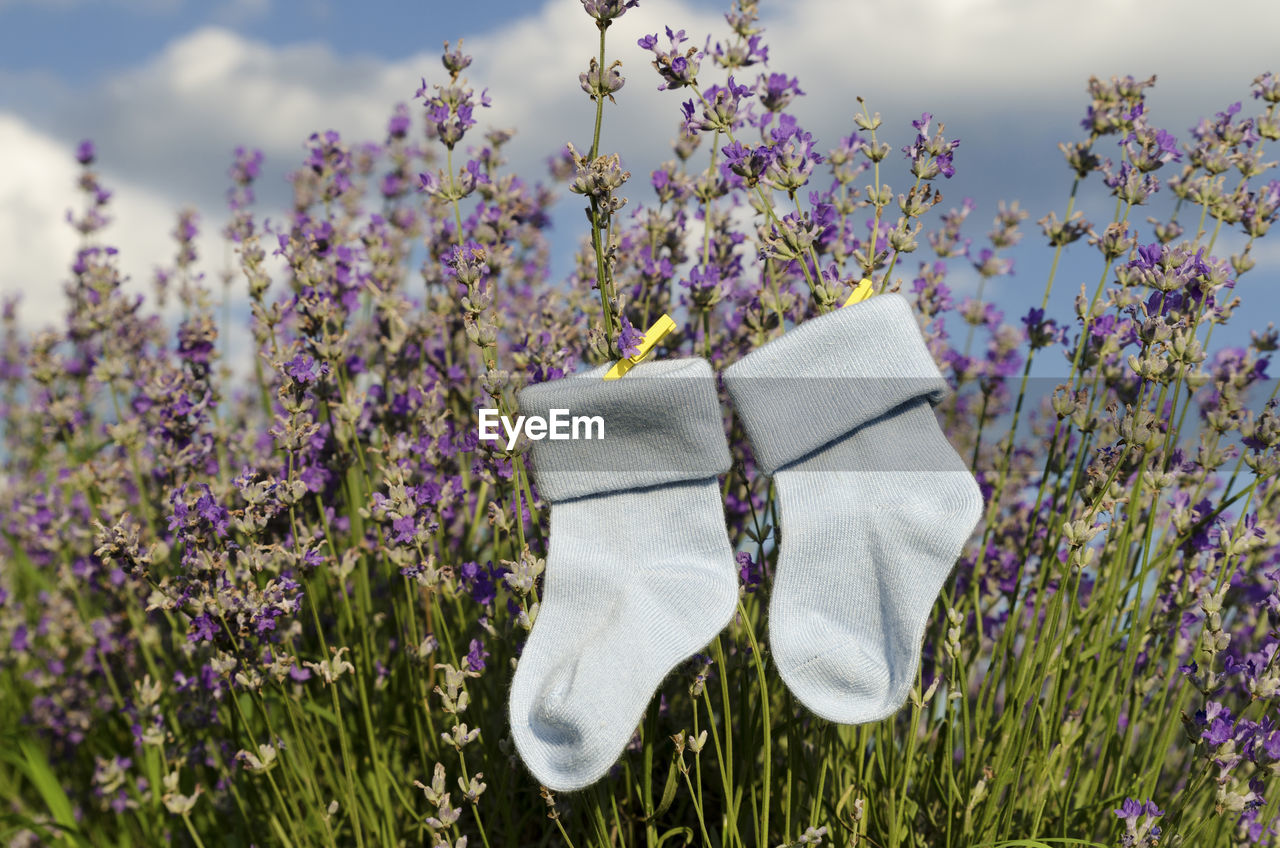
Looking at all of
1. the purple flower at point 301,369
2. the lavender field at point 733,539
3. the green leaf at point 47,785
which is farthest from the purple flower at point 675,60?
the green leaf at point 47,785

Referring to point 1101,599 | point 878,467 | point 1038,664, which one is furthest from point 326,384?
point 1101,599

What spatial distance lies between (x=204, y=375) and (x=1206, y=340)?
253 centimetres

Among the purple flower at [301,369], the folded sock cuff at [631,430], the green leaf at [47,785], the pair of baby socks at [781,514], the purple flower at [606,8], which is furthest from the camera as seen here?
the green leaf at [47,785]

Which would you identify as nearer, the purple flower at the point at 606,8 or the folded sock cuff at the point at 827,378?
the purple flower at the point at 606,8

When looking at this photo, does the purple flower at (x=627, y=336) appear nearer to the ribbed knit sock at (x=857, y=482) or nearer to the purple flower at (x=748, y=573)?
the ribbed knit sock at (x=857, y=482)

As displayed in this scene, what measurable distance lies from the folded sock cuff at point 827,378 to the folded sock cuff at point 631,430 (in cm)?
9

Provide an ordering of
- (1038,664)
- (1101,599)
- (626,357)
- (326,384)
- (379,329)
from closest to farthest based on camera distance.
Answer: (626,357) < (1038,664) < (1101,599) < (326,384) < (379,329)

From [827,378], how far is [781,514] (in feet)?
0.98

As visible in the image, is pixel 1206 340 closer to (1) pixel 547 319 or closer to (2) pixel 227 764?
(1) pixel 547 319

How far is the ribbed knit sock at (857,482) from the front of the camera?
1.78 metres

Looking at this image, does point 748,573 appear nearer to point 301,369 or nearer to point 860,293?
point 860,293

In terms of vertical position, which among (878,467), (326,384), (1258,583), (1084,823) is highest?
(326,384)

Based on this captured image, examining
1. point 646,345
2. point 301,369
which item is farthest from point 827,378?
point 301,369

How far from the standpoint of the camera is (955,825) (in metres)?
2.02
